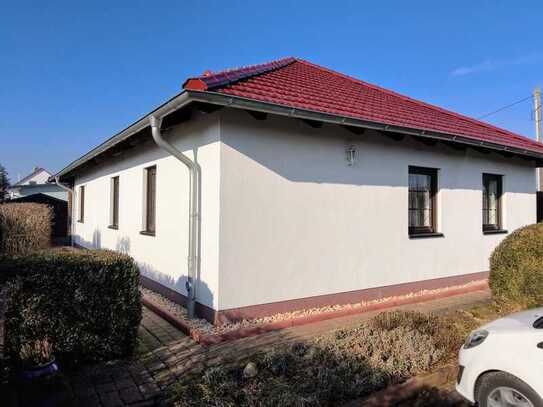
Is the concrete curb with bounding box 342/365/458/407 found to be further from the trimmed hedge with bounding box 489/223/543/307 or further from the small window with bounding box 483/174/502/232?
the small window with bounding box 483/174/502/232

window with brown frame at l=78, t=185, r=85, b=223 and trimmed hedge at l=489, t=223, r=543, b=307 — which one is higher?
window with brown frame at l=78, t=185, r=85, b=223

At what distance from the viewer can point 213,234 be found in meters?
5.20

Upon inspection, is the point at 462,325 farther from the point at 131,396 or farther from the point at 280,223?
the point at 131,396

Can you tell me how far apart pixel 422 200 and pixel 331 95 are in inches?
112

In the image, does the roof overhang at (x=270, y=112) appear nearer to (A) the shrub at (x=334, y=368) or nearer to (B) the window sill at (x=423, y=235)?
(B) the window sill at (x=423, y=235)

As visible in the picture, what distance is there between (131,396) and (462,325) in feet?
13.5

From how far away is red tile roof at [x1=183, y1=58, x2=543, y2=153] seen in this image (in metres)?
5.29

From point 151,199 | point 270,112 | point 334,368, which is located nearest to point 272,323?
point 334,368

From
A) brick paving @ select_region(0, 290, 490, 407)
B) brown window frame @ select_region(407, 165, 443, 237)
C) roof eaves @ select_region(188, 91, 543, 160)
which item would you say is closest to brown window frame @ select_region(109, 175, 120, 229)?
brick paving @ select_region(0, 290, 490, 407)

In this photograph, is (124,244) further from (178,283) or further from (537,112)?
(537,112)

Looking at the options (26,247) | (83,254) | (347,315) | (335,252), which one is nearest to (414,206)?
(335,252)

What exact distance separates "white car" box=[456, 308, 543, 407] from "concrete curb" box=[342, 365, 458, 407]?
488 millimetres

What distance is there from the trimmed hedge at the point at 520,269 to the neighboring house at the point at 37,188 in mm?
36577

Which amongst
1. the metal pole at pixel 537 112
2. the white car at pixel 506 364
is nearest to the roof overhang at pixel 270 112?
the white car at pixel 506 364
